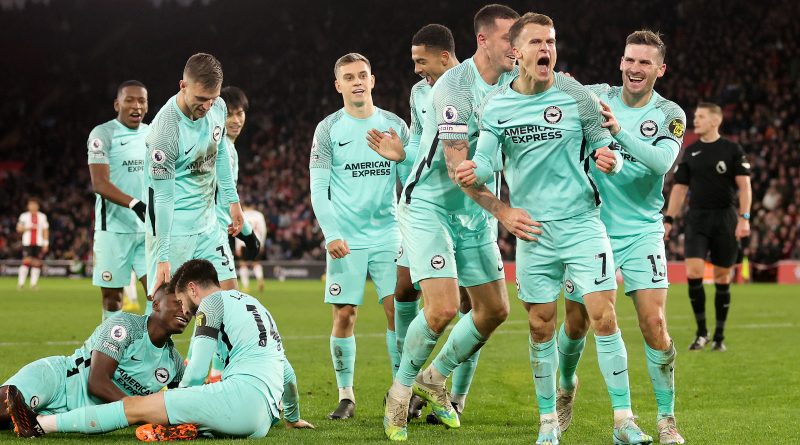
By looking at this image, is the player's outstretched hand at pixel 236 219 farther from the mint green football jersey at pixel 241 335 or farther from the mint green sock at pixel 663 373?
the mint green sock at pixel 663 373

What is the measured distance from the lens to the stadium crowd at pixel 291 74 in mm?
31547

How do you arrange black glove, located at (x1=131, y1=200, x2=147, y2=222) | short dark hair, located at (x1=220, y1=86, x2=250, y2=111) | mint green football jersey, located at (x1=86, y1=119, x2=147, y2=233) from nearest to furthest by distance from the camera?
1. black glove, located at (x1=131, y1=200, x2=147, y2=222)
2. short dark hair, located at (x1=220, y1=86, x2=250, y2=111)
3. mint green football jersey, located at (x1=86, y1=119, x2=147, y2=233)

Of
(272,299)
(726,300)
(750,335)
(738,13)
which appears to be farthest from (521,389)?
(738,13)

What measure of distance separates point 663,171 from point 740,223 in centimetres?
593

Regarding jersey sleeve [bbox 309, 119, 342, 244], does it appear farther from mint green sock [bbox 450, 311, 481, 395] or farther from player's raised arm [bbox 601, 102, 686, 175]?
player's raised arm [bbox 601, 102, 686, 175]

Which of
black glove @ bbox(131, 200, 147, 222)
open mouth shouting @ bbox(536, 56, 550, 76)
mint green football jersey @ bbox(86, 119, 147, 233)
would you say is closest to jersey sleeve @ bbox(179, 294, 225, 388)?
open mouth shouting @ bbox(536, 56, 550, 76)

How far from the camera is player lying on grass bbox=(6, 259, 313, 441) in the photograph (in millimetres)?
5680

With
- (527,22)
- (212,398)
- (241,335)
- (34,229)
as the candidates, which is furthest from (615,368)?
(34,229)

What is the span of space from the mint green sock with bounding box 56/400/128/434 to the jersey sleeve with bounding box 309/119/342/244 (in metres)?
1.96

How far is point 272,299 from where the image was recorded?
825 inches

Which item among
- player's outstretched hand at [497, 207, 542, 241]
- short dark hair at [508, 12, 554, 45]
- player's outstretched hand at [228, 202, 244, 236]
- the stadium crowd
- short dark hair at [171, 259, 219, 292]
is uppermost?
the stadium crowd

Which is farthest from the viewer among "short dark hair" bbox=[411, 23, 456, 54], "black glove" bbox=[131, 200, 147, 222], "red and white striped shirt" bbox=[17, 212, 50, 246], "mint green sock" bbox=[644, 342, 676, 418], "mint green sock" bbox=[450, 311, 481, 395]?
"red and white striped shirt" bbox=[17, 212, 50, 246]

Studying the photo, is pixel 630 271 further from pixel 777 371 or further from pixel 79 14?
pixel 79 14

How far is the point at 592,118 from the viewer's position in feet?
18.6
